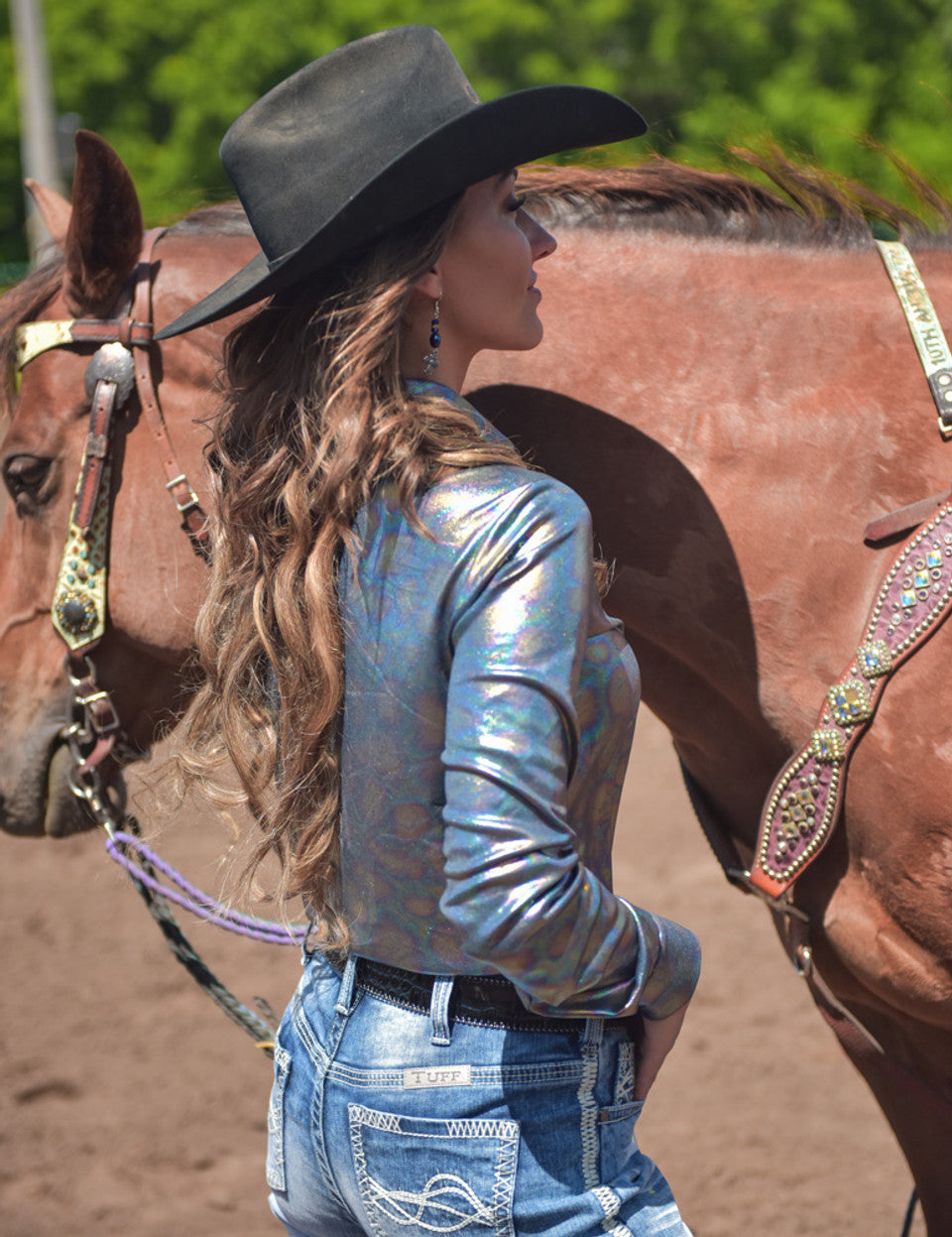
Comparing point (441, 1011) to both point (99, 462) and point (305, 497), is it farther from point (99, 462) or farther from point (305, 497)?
point (99, 462)

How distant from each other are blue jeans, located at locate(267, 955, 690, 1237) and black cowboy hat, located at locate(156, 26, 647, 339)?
790 mm

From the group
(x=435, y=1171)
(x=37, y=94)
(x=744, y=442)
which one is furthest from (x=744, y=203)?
(x=37, y=94)

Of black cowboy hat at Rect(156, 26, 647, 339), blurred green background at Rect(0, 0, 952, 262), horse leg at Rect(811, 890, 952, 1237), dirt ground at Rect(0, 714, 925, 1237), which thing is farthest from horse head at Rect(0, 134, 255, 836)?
blurred green background at Rect(0, 0, 952, 262)

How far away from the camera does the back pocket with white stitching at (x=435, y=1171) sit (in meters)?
1.19

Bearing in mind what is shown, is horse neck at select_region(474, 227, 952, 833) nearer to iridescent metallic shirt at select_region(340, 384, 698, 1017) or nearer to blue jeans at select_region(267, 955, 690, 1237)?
iridescent metallic shirt at select_region(340, 384, 698, 1017)

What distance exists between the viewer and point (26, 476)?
193 centimetres

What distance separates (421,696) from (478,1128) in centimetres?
43

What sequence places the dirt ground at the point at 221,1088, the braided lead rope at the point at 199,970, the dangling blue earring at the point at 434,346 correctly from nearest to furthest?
1. the dangling blue earring at the point at 434,346
2. the braided lead rope at the point at 199,970
3. the dirt ground at the point at 221,1088

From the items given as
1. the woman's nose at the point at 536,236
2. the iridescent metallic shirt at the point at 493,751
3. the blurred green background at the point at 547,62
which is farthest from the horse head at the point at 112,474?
the blurred green background at the point at 547,62

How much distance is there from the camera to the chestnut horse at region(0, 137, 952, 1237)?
1663 mm

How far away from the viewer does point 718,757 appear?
188cm

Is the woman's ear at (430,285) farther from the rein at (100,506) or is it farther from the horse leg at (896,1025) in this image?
the horse leg at (896,1025)

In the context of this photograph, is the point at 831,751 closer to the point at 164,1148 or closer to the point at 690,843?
the point at 164,1148

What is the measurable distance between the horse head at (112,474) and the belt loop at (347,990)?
0.71 meters
